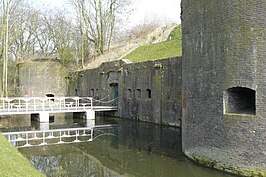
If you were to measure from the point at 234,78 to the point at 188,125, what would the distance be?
7.15 ft

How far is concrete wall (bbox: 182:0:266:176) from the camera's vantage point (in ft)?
24.1

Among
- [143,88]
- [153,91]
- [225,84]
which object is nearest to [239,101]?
[225,84]

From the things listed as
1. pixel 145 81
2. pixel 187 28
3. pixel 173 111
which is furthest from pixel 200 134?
pixel 145 81

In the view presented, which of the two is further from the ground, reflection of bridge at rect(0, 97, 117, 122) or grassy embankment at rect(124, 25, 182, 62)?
grassy embankment at rect(124, 25, 182, 62)

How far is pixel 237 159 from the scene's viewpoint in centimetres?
759

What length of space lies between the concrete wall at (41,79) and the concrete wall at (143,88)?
14.5ft

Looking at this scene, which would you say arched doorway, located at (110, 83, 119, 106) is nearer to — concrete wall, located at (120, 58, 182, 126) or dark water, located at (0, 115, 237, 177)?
concrete wall, located at (120, 58, 182, 126)

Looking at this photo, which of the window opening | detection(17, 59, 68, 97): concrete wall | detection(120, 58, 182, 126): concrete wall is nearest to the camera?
the window opening

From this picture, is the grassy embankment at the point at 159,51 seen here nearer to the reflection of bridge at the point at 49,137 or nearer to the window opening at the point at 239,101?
the reflection of bridge at the point at 49,137

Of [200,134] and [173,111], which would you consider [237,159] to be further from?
[173,111]

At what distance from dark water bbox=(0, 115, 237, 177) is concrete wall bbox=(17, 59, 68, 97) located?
14.5m

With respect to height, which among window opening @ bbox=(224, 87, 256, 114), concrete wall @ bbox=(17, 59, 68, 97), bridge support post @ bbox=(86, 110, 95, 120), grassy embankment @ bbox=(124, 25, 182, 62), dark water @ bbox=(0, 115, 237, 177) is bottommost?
dark water @ bbox=(0, 115, 237, 177)

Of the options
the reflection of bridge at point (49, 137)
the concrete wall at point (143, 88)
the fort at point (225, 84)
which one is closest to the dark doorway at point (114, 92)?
the concrete wall at point (143, 88)

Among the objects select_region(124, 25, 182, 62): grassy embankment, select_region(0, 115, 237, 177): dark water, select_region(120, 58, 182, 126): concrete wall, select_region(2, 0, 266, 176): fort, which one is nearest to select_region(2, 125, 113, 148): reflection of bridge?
select_region(0, 115, 237, 177): dark water
